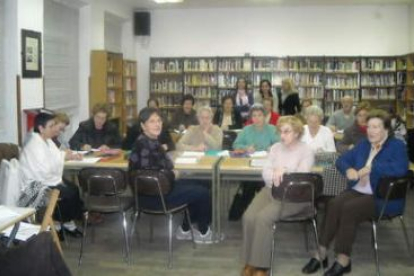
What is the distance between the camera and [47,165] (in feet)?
15.0

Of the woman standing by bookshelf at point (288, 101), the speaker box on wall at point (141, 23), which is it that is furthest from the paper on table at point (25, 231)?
the speaker box on wall at point (141, 23)

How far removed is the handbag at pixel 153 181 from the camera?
4.17 m

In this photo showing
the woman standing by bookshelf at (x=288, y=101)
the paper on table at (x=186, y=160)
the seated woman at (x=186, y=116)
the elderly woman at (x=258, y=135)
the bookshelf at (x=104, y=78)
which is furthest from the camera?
the woman standing by bookshelf at (x=288, y=101)

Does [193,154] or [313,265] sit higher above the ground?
[193,154]

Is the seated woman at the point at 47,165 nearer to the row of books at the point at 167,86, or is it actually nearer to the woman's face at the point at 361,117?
the woman's face at the point at 361,117

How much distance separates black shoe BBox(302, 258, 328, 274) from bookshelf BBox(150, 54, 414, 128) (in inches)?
284

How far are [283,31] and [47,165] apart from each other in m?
8.02

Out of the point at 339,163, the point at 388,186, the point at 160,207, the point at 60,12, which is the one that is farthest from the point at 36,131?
the point at 60,12

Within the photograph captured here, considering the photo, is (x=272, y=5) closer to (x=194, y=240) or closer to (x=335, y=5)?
(x=335, y=5)

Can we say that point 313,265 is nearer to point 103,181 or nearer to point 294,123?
point 294,123

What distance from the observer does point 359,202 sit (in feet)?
13.2

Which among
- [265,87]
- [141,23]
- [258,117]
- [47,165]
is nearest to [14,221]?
[47,165]

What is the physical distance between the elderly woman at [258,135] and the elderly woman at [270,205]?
51.3 inches

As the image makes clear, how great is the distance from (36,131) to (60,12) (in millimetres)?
4315
